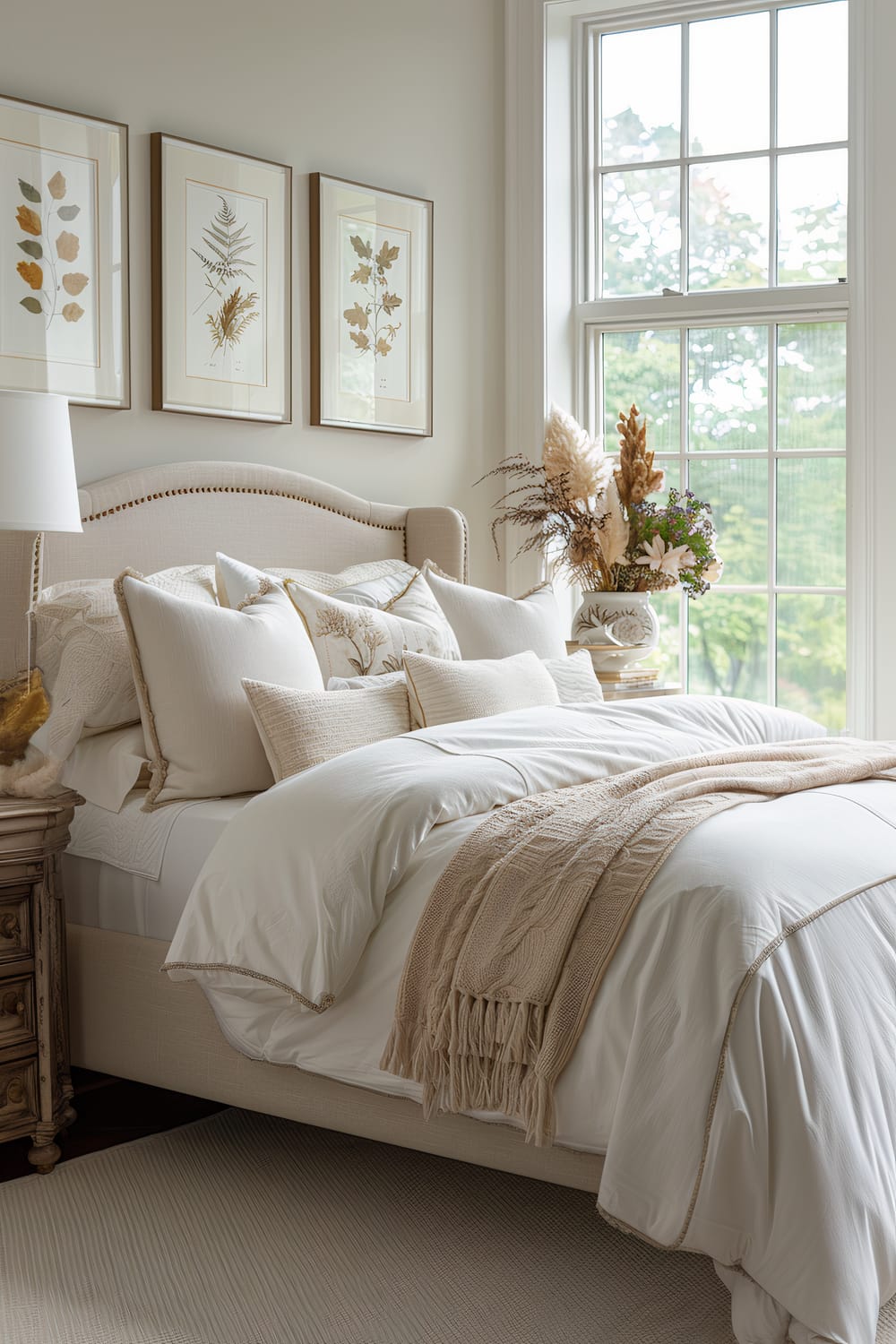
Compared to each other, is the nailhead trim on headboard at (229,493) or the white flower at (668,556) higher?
the nailhead trim on headboard at (229,493)

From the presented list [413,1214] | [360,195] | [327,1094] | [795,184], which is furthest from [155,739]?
[795,184]

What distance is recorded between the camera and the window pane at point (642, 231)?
4469 millimetres

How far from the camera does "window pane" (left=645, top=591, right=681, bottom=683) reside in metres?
4.51

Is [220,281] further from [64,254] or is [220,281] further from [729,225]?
[729,225]

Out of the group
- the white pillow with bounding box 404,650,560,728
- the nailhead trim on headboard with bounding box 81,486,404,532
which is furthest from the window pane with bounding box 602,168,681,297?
the white pillow with bounding box 404,650,560,728

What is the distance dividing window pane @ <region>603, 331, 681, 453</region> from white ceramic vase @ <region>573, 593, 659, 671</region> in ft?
2.24

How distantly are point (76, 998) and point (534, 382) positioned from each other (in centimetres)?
267

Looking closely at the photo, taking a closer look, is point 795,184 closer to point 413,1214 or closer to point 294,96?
point 294,96

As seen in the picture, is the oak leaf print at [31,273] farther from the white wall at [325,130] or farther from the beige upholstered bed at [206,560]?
the beige upholstered bed at [206,560]

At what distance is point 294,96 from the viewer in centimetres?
377

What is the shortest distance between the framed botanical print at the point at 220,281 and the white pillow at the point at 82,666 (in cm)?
80

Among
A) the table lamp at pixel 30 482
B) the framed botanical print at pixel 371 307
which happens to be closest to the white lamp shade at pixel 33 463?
the table lamp at pixel 30 482

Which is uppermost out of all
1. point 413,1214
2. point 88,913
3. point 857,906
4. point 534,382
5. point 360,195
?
point 360,195

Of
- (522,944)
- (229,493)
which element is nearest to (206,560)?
(229,493)
